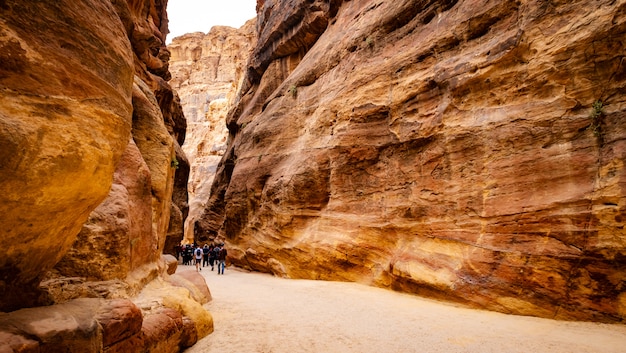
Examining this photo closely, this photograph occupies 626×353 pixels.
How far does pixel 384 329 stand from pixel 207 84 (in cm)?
5915

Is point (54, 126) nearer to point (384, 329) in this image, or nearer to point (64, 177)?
point (64, 177)

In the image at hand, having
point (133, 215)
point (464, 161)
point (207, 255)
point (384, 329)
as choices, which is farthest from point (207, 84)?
point (384, 329)

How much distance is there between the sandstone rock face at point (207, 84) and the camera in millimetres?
47188

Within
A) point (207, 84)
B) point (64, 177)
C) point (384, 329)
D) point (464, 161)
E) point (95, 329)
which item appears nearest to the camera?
point (64, 177)

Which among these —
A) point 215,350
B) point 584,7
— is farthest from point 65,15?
point 584,7

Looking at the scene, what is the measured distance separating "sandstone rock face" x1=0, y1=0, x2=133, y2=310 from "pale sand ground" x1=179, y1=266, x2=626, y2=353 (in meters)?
2.61

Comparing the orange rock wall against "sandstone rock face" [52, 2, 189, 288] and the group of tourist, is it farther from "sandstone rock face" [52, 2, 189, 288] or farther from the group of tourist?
the group of tourist

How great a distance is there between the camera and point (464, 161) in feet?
25.8

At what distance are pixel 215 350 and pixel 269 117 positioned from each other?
497 inches

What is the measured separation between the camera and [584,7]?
21.8 ft

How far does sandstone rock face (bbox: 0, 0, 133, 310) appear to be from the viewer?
2.35 meters

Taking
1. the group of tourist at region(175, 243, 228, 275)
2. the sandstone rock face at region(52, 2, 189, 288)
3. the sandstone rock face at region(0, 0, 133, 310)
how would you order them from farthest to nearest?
the group of tourist at region(175, 243, 228, 275) < the sandstone rock face at region(52, 2, 189, 288) < the sandstone rock face at region(0, 0, 133, 310)

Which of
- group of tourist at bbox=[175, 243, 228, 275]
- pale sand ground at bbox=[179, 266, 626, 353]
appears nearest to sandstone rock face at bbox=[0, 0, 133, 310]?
pale sand ground at bbox=[179, 266, 626, 353]

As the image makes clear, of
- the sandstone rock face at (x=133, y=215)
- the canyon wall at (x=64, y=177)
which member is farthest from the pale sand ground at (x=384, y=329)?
the sandstone rock face at (x=133, y=215)
